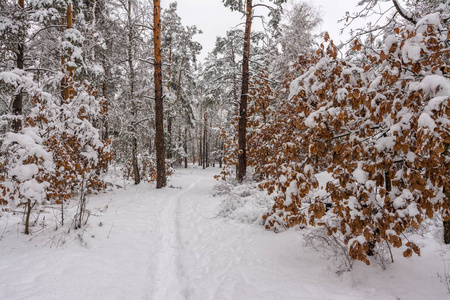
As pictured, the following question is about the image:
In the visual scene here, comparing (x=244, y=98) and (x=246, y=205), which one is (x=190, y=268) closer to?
(x=246, y=205)

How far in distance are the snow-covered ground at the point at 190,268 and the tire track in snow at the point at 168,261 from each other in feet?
0.06

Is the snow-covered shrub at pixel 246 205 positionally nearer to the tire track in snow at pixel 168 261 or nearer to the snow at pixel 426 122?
the tire track in snow at pixel 168 261

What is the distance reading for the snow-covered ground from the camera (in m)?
2.94

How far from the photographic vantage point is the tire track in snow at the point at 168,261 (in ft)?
11.0

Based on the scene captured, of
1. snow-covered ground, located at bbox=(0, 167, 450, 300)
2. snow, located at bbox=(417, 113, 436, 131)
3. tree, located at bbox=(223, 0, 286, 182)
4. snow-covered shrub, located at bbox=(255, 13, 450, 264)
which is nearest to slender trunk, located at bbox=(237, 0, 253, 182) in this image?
tree, located at bbox=(223, 0, 286, 182)

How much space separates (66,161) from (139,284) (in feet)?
10.4

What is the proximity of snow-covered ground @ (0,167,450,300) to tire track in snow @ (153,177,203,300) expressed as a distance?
0.02 meters

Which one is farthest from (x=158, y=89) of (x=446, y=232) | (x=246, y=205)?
(x=446, y=232)

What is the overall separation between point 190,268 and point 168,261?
54cm

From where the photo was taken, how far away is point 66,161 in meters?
4.90

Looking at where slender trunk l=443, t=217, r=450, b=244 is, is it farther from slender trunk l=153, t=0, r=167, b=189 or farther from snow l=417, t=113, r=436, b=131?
slender trunk l=153, t=0, r=167, b=189

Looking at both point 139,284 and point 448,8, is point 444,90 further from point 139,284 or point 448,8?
point 139,284

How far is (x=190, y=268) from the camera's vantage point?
4008mm

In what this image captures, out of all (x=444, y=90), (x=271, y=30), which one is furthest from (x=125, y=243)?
(x=271, y=30)
